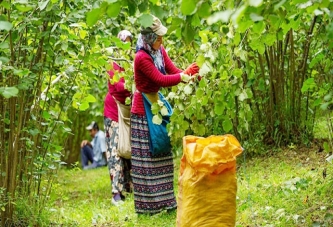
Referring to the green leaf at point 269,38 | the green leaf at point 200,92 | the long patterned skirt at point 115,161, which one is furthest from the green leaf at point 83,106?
the long patterned skirt at point 115,161

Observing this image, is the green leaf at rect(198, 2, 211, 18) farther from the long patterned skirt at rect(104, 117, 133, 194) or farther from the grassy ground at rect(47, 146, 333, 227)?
the long patterned skirt at rect(104, 117, 133, 194)

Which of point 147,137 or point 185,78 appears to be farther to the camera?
point 147,137

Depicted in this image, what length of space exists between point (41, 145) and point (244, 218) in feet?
5.64

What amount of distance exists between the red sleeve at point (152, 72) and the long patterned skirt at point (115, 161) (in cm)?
194

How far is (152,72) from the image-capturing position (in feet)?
16.8

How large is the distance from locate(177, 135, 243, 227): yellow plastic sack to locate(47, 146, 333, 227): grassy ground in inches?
20.4

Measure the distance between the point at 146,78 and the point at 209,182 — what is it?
4.78 feet

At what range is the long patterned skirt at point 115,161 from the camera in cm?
697

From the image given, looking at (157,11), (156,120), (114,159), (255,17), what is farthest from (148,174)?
(255,17)

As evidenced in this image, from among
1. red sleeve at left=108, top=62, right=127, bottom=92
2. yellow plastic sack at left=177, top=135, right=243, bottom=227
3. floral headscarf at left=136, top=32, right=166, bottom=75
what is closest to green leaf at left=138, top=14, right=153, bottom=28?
yellow plastic sack at left=177, top=135, right=243, bottom=227

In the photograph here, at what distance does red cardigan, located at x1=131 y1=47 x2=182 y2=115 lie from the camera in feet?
16.6

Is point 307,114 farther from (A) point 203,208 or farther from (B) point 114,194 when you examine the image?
(A) point 203,208

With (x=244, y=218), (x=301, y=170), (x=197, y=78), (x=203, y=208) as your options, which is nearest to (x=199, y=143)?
(x=203, y=208)

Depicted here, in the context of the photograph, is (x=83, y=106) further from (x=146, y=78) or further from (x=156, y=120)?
(x=156, y=120)
